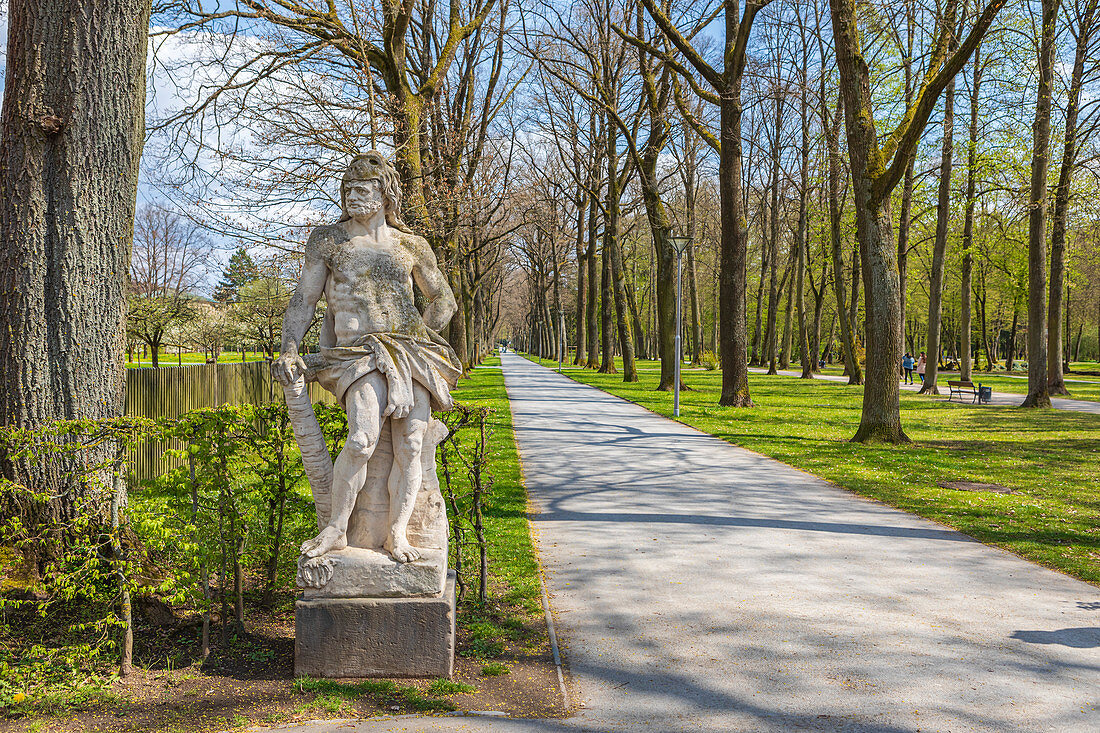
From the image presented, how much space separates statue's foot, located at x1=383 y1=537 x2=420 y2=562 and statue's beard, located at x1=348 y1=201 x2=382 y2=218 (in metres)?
1.90

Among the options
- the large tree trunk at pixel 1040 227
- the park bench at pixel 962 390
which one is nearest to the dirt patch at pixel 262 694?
the large tree trunk at pixel 1040 227

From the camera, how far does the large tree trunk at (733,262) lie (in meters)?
17.7

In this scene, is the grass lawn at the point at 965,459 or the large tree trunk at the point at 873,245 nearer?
the grass lawn at the point at 965,459

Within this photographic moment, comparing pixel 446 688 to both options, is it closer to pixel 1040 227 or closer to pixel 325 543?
pixel 325 543

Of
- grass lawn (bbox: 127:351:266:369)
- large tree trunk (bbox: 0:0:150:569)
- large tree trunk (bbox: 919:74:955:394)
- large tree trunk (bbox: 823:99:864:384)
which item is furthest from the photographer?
grass lawn (bbox: 127:351:266:369)

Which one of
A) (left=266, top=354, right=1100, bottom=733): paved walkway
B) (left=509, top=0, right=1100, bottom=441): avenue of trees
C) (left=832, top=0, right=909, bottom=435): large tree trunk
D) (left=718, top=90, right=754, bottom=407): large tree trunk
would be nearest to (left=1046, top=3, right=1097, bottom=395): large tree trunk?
(left=509, top=0, right=1100, bottom=441): avenue of trees

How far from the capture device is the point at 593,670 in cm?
398

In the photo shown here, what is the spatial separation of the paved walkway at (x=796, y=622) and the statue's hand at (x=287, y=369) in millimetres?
1784

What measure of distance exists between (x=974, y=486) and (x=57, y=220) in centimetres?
1031

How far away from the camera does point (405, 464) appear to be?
411 cm

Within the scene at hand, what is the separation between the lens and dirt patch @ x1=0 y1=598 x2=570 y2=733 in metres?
3.42

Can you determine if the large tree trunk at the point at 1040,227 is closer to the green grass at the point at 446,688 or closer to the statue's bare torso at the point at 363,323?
the statue's bare torso at the point at 363,323

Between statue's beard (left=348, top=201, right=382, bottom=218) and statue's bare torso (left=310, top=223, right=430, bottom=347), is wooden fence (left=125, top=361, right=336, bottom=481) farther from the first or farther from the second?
statue's beard (left=348, top=201, right=382, bottom=218)

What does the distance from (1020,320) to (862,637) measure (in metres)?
65.3
